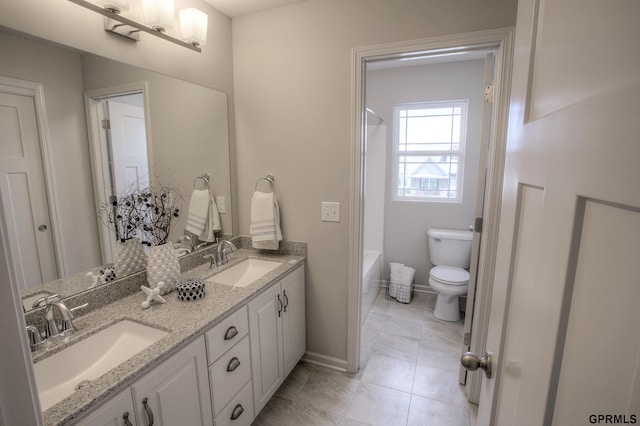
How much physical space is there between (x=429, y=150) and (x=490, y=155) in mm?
1773

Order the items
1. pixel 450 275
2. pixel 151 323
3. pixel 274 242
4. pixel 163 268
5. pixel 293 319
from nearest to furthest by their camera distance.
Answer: pixel 151 323
pixel 163 268
pixel 293 319
pixel 274 242
pixel 450 275

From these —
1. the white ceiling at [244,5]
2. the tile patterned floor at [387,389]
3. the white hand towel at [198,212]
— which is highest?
the white ceiling at [244,5]

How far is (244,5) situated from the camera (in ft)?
6.55

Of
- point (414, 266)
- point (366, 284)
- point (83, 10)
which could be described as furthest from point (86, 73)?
point (414, 266)

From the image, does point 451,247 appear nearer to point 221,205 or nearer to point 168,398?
point 221,205

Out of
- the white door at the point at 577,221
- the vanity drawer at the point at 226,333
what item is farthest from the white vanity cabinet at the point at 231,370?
the white door at the point at 577,221

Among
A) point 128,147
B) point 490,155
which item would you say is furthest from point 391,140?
point 128,147

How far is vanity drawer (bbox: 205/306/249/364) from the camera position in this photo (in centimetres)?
134

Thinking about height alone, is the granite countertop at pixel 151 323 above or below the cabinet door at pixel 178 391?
above

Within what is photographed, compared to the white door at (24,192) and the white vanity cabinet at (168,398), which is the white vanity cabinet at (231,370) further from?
the white door at (24,192)

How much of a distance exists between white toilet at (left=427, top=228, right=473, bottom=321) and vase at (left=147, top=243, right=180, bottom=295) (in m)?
2.29

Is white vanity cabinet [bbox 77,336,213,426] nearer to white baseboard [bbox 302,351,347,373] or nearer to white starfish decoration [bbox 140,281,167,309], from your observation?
white starfish decoration [bbox 140,281,167,309]

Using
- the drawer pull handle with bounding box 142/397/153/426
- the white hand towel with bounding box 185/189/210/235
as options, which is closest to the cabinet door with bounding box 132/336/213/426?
A: the drawer pull handle with bounding box 142/397/153/426

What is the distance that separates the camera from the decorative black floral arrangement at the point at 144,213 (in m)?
1.50
